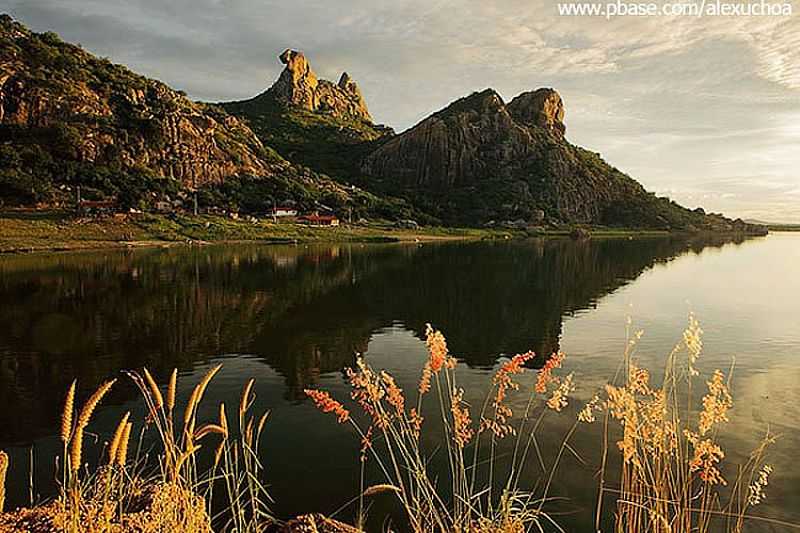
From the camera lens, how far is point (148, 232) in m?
90.6

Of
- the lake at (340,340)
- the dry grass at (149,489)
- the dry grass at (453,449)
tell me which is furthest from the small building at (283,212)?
the dry grass at (149,489)

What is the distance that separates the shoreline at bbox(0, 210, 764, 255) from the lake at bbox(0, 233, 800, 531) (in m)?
25.7

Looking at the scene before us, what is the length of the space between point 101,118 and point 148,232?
6278 centimetres

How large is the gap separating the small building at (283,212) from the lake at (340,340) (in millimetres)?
77130

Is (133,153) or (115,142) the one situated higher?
(115,142)

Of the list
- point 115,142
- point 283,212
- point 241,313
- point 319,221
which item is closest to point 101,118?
point 115,142

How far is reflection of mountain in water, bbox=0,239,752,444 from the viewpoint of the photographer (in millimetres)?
19797

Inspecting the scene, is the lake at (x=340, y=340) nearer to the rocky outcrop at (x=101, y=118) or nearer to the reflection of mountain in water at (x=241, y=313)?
the reflection of mountain in water at (x=241, y=313)

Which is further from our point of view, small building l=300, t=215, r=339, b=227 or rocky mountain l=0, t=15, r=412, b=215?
small building l=300, t=215, r=339, b=227

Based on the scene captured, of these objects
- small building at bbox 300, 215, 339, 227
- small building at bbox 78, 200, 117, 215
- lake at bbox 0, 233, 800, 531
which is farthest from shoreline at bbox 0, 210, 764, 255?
lake at bbox 0, 233, 800, 531

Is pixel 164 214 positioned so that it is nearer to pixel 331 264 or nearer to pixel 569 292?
pixel 331 264

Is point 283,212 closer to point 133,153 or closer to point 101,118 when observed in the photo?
point 133,153

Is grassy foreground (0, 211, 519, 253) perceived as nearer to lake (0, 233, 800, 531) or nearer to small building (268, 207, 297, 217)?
small building (268, 207, 297, 217)

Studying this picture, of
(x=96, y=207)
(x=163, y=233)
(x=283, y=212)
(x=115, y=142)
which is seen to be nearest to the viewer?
(x=163, y=233)
